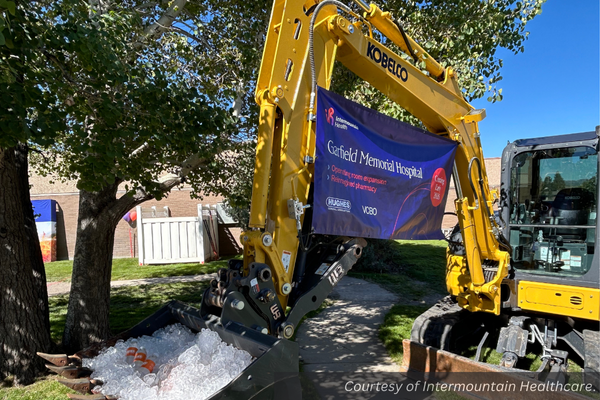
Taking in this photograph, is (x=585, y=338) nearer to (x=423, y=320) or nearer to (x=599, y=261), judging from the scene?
(x=599, y=261)

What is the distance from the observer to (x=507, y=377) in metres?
3.91

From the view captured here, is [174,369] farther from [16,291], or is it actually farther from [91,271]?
[91,271]

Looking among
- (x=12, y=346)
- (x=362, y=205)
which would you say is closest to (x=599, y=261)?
(x=362, y=205)

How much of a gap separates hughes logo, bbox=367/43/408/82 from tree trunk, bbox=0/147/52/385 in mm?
3943

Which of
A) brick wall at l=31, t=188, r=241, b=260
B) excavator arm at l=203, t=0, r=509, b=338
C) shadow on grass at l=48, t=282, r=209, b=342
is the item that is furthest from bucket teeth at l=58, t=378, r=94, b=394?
brick wall at l=31, t=188, r=241, b=260

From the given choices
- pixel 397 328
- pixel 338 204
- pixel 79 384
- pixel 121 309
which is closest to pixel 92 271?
pixel 121 309

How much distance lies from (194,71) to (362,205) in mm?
4211

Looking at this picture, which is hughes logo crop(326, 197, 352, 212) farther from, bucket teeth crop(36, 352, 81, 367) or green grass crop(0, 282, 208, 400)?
green grass crop(0, 282, 208, 400)

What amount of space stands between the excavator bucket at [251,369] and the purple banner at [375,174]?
95cm

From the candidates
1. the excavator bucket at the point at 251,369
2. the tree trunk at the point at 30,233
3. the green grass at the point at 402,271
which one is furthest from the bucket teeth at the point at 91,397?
the green grass at the point at 402,271

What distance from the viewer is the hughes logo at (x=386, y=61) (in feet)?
11.7

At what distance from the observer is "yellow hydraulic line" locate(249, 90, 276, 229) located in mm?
2928

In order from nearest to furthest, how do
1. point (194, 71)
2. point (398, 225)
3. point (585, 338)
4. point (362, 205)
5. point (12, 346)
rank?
1. point (362, 205)
2. point (398, 225)
3. point (585, 338)
4. point (12, 346)
5. point (194, 71)

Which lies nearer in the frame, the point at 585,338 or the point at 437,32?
the point at 585,338
